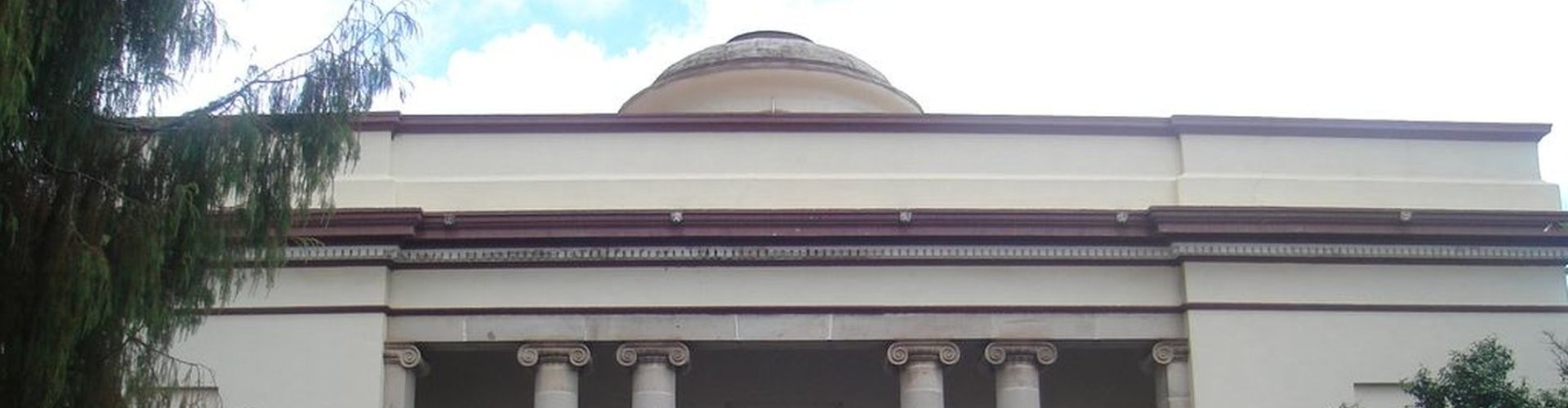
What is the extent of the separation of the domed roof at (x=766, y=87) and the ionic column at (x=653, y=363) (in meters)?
5.75

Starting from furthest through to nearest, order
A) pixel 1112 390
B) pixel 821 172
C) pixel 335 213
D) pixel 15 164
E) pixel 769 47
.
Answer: pixel 769 47
pixel 1112 390
pixel 821 172
pixel 335 213
pixel 15 164

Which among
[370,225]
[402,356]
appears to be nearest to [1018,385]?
[402,356]

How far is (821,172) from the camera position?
21844 millimetres

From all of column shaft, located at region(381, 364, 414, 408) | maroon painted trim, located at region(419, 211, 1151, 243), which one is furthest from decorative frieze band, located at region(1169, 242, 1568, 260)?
column shaft, located at region(381, 364, 414, 408)

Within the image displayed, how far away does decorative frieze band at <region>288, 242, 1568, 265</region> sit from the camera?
20.8m

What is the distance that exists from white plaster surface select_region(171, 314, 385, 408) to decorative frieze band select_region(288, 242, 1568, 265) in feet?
2.56

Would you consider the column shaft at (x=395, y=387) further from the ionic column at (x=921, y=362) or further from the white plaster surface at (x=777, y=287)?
the ionic column at (x=921, y=362)

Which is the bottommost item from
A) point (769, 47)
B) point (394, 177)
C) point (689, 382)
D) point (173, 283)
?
point (173, 283)

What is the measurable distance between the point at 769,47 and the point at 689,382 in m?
5.51

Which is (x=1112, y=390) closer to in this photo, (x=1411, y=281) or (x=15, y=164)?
(x=1411, y=281)

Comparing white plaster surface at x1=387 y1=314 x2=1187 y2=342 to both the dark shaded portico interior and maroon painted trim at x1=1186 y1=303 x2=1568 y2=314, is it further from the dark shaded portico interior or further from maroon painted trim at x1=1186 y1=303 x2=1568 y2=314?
the dark shaded portico interior

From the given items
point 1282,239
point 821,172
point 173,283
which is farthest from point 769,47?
point 173,283

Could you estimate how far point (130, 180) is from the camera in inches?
482

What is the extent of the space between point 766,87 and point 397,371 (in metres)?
7.52
